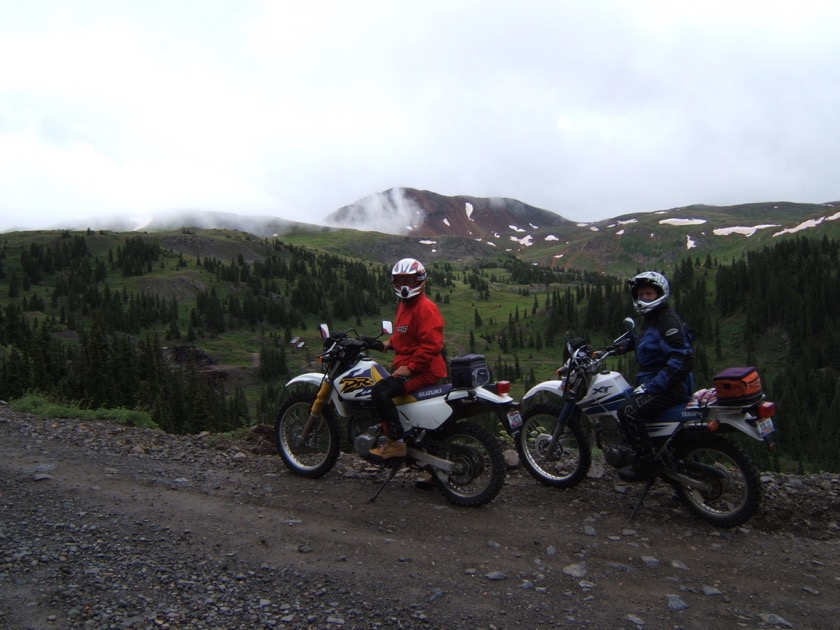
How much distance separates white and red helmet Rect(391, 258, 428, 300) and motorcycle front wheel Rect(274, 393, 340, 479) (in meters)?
2.38

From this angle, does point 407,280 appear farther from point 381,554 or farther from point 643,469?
point 643,469

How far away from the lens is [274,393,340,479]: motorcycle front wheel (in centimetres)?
941

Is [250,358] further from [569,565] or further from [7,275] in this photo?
[569,565]

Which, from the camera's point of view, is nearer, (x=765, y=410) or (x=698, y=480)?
(x=765, y=410)

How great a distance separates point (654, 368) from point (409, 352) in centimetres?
350

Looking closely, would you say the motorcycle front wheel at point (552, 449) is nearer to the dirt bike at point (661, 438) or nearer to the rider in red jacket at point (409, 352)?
the dirt bike at point (661, 438)

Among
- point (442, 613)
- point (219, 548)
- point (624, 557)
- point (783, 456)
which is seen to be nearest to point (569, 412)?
point (624, 557)

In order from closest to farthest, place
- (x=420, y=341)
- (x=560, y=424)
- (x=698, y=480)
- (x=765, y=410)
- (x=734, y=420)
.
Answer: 1. (x=765, y=410)
2. (x=734, y=420)
3. (x=698, y=480)
4. (x=420, y=341)
5. (x=560, y=424)

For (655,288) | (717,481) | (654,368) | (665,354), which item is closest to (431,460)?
(654,368)

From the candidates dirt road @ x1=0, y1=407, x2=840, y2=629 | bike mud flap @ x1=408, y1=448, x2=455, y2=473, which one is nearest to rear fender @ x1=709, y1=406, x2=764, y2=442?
dirt road @ x1=0, y1=407, x2=840, y2=629

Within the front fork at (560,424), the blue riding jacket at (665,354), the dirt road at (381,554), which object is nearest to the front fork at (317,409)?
the dirt road at (381,554)

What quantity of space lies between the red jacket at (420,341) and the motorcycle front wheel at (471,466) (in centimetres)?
87

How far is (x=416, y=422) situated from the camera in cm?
846

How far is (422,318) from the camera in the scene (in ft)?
28.0
